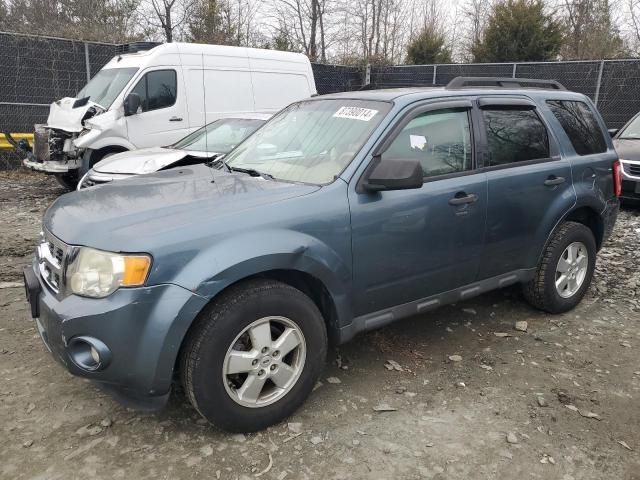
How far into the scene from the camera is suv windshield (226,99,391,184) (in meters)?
3.13

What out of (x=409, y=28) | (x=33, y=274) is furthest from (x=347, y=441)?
(x=409, y=28)

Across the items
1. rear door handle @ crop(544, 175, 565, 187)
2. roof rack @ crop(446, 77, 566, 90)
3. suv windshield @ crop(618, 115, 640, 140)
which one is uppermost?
roof rack @ crop(446, 77, 566, 90)

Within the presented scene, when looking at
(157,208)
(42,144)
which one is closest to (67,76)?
(42,144)

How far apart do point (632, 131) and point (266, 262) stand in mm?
8529

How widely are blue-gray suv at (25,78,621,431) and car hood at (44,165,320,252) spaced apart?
0.04 feet

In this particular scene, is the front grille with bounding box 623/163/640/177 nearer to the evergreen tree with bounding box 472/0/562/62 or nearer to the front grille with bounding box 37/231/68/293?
the front grille with bounding box 37/231/68/293

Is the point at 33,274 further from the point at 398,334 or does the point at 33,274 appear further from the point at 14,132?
the point at 14,132


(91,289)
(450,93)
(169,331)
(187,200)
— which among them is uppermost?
(450,93)

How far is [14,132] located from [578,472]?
1219 cm

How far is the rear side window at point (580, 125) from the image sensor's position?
13.7ft

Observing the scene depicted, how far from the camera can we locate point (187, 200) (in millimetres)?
2795

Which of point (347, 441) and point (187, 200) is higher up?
point (187, 200)

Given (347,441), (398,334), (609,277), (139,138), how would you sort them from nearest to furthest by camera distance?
1. (347,441)
2. (398,334)
3. (609,277)
4. (139,138)

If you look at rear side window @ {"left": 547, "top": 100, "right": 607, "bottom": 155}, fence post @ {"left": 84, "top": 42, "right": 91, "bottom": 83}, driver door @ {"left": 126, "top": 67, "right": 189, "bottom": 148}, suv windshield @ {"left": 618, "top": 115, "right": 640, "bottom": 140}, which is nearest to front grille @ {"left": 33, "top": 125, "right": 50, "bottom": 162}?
driver door @ {"left": 126, "top": 67, "right": 189, "bottom": 148}
